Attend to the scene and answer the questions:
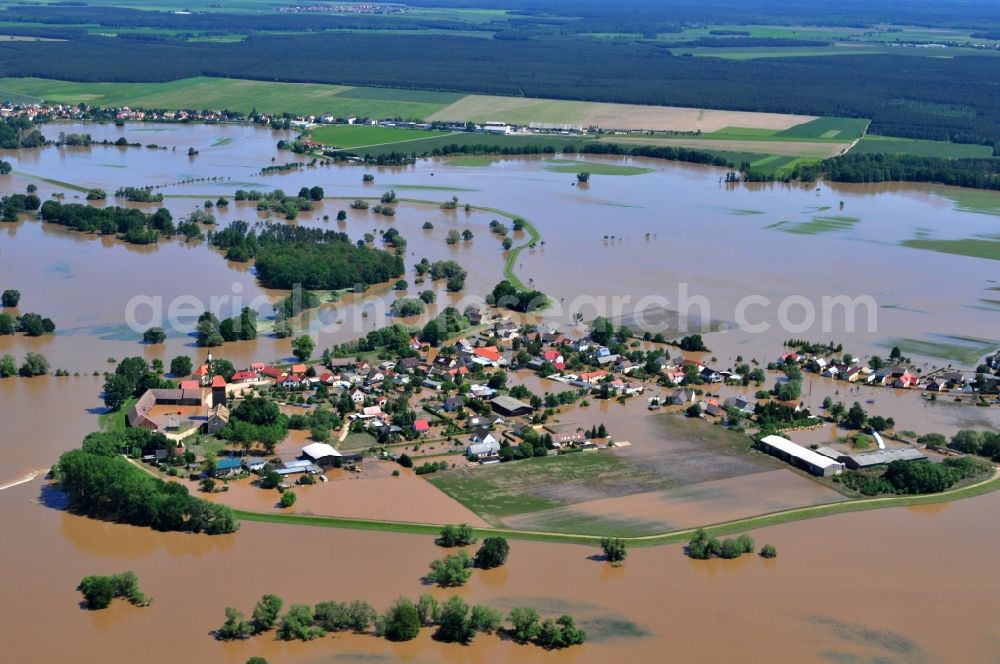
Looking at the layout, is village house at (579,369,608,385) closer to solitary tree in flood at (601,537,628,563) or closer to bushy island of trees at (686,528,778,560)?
bushy island of trees at (686,528,778,560)

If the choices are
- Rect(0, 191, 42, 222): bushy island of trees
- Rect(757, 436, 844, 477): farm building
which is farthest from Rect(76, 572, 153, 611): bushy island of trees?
Rect(0, 191, 42, 222): bushy island of trees

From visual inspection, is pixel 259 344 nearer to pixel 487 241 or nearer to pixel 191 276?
pixel 191 276

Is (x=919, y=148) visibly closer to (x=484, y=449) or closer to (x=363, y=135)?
(x=363, y=135)

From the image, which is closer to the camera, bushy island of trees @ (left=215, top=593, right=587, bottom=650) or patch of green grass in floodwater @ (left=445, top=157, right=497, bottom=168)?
bushy island of trees @ (left=215, top=593, right=587, bottom=650)

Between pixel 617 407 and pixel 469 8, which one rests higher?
pixel 469 8

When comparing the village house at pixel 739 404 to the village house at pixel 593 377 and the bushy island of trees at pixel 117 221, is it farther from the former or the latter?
the bushy island of trees at pixel 117 221

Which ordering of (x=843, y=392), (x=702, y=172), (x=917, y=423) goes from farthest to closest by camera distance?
(x=702, y=172) → (x=843, y=392) → (x=917, y=423)

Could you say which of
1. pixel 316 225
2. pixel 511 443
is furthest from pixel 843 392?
pixel 316 225
